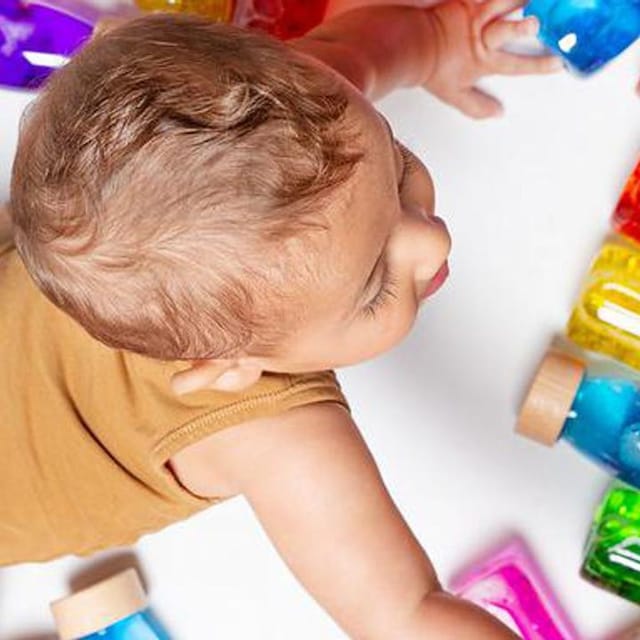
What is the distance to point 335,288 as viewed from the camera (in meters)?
0.71

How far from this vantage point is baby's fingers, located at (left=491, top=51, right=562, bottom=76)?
1073 mm

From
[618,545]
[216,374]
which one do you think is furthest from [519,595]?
[216,374]

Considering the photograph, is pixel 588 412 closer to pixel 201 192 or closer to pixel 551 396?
pixel 551 396

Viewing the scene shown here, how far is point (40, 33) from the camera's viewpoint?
43.9 inches

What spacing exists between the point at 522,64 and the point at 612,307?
0.20 m

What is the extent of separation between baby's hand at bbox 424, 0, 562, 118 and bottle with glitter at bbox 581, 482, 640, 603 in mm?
315

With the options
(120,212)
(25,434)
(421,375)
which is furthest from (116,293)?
(421,375)

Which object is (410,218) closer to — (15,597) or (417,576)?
(417,576)

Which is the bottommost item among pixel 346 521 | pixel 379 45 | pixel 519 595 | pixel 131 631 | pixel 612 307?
pixel 131 631

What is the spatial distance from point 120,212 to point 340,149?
11 centimetres

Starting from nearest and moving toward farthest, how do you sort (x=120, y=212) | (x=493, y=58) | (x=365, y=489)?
1. (x=120, y=212)
2. (x=365, y=489)
3. (x=493, y=58)

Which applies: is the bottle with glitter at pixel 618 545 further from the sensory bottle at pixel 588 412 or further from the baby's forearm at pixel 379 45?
the baby's forearm at pixel 379 45

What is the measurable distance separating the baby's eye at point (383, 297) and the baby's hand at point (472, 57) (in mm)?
356

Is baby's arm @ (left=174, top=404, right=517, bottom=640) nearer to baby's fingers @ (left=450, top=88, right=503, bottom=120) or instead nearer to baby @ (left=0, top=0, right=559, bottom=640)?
baby @ (left=0, top=0, right=559, bottom=640)
